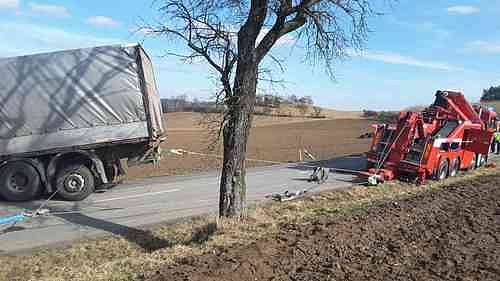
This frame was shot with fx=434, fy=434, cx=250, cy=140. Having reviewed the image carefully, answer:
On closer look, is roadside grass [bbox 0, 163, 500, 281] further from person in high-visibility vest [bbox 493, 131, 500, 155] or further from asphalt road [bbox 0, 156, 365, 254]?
person in high-visibility vest [bbox 493, 131, 500, 155]

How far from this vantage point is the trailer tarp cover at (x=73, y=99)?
36.2 feet

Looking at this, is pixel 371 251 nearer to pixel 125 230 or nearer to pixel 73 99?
pixel 125 230

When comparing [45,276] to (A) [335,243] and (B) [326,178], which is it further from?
(B) [326,178]

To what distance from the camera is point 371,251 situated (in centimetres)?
623

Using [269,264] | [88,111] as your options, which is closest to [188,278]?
[269,264]

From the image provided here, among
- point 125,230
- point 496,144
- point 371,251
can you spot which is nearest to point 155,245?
point 125,230

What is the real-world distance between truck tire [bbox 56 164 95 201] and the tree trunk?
5291 mm

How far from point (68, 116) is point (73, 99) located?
46 centimetres

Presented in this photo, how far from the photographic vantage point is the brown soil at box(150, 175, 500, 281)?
5.32 metres

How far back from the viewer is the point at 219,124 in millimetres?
7328

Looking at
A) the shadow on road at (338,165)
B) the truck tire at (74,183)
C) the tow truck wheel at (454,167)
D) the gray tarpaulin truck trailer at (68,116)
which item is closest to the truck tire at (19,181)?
the gray tarpaulin truck trailer at (68,116)

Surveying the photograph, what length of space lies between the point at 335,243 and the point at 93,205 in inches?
255

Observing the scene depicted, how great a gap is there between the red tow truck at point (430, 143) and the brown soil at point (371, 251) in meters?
3.78

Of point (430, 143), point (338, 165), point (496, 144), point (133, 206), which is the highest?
point (430, 143)
